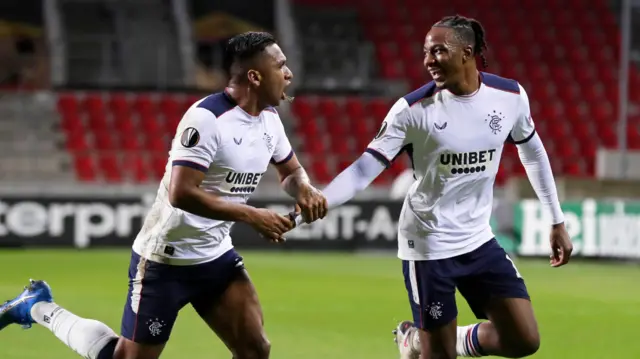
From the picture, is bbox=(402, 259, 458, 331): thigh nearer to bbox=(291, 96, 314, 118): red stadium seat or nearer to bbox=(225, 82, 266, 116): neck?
bbox=(225, 82, 266, 116): neck

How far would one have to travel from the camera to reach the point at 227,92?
627cm

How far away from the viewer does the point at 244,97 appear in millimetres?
6238

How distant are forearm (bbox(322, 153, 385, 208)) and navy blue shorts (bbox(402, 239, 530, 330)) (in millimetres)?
540

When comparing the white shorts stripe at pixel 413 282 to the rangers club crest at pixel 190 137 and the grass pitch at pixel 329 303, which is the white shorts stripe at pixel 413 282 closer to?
the rangers club crest at pixel 190 137

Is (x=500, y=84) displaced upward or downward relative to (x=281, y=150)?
upward

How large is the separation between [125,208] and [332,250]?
3.53m

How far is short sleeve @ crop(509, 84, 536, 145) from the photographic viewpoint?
6629mm

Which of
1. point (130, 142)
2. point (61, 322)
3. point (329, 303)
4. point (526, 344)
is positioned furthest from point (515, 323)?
point (130, 142)

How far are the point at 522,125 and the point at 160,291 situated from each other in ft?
7.41

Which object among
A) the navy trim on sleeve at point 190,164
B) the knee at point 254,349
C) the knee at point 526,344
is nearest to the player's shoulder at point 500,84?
the knee at point 526,344

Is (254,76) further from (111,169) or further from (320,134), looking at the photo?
(320,134)

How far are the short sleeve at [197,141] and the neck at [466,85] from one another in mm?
1372

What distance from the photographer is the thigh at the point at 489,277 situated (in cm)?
650

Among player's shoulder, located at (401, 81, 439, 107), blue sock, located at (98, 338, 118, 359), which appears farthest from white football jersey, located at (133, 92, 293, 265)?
player's shoulder, located at (401, 81, 439, 107)
